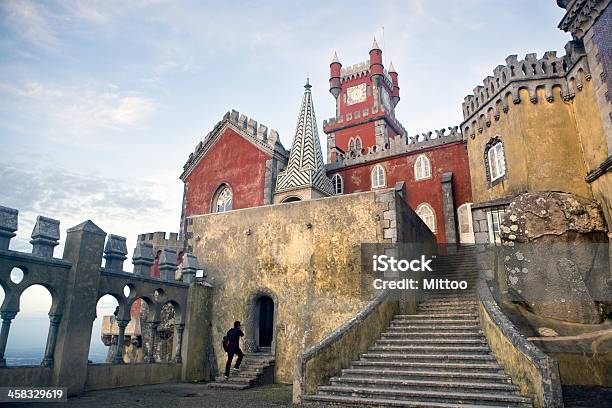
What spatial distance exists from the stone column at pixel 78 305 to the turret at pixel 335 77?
2970cm

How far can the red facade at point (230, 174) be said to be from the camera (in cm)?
2206

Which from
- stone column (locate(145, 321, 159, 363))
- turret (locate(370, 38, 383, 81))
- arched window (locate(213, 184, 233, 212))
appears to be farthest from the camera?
turret (locate(370, 38, 383, 81))

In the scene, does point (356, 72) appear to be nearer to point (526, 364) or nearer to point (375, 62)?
point (375, 62)

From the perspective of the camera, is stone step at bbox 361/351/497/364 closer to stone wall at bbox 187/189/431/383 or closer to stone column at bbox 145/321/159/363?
stone wall at bbox 187/189/431/383

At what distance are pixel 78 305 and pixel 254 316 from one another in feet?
16.6

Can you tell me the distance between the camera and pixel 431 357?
7867 mm

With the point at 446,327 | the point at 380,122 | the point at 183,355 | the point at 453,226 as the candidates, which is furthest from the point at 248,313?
the point at 380,122

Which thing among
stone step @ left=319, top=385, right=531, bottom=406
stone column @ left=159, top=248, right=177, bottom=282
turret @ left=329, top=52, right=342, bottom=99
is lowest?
stone step @ left=319, top=385, right=531, bottom=406

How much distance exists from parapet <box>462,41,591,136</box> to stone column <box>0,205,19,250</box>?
17531 mm

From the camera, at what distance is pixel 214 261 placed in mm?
13688

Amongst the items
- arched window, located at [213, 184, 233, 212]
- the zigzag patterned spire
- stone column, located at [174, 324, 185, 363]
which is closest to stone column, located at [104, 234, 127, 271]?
stone column, located at [174, 324, 185, 363]

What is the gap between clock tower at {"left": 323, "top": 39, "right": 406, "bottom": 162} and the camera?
32188 mm

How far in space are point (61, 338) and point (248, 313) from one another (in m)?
5.13

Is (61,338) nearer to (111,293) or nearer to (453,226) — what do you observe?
(111,293)
